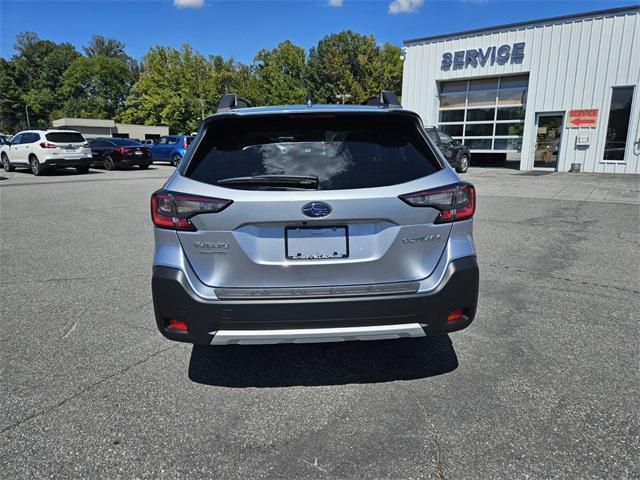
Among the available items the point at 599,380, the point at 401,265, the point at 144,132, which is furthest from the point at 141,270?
the point at 144,132

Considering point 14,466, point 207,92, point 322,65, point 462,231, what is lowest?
point 14,466

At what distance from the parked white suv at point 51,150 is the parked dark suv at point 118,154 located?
2.59m

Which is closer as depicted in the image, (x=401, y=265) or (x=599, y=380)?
(x=401, y=265)

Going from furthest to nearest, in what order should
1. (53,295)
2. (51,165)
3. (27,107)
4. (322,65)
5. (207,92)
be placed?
(27,107), (322,65), (207,92), (51,165), (53,295)

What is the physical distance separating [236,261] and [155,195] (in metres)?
0.63

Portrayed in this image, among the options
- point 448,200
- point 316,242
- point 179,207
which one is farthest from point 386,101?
point 179,207

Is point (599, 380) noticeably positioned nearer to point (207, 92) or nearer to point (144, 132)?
point (207, 92)

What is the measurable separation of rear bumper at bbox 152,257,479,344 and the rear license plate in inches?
9.8

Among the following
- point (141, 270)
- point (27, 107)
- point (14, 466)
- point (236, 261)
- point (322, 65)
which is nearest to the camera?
point (14, 466)

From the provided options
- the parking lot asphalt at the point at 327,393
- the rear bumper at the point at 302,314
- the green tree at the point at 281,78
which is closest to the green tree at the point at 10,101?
the green tree at the point at 281,78

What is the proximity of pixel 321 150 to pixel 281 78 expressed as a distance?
5752 centimetres

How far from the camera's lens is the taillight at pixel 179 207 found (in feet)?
7.79

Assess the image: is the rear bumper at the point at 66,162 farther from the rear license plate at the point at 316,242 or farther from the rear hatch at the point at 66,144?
the rear license plate at the point at 316,242

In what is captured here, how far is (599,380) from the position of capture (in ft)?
9.49
